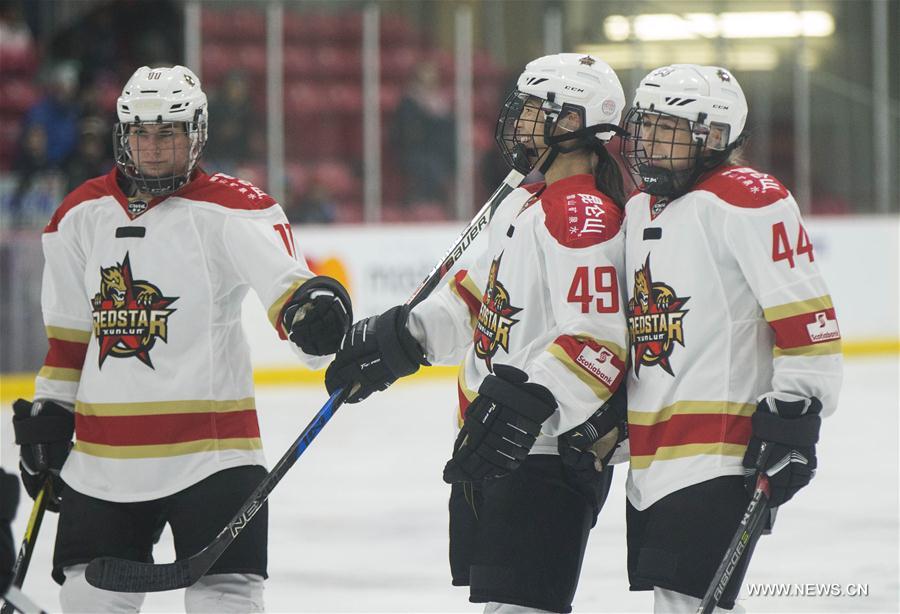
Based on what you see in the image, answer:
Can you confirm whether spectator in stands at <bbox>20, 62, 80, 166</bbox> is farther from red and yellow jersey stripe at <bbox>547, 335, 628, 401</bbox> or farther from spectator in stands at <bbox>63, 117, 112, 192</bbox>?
red and yellow jersey stripe at <bbox>547, 335, 628, 401</bbox>

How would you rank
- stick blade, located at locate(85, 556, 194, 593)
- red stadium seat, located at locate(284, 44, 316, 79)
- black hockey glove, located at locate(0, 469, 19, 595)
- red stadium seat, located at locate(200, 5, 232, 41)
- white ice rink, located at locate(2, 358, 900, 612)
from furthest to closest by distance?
red stadium seat, located at locate(284, 44, 316, 79), red stadium seat, located at locate(200, 5, 232, 41), white ice rink, located at locate(2, 358, 900, 612), stick blade, located at locate(85, 556, 194, 593), black hockey glove, located at locate(0, 469, 19, 595)

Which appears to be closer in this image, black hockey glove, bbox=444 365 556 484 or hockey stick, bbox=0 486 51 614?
black hockey glove, bbox=444 365 556 484

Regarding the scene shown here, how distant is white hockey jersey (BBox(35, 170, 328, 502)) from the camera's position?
2.52m

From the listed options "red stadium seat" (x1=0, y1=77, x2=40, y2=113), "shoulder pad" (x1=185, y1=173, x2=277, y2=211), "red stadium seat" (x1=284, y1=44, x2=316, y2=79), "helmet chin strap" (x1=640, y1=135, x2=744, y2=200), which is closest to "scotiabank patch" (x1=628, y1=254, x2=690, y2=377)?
"helmet chin strap" (x1=640, y1=135, x2=744, y2=200)

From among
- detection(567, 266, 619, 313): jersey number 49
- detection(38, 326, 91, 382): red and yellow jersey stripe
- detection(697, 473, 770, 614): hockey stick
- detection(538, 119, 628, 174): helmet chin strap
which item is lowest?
detection(697, 473, 770, 614): hockey stick

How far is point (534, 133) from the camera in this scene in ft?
8.20

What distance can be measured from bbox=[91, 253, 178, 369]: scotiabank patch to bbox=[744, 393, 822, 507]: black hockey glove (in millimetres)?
1030

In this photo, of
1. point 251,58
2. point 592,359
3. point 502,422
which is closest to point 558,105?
point 592,359

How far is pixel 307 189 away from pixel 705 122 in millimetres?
5725

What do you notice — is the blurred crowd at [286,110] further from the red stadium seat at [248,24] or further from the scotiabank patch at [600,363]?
the scotiabank patch at [600,363]

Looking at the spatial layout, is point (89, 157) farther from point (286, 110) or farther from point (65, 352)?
point (65, 352)

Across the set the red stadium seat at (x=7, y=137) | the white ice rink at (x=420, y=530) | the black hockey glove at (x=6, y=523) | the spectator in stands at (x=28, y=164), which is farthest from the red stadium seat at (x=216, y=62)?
the black hockey glove at (x=6, y=523)

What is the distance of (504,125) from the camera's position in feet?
8.27

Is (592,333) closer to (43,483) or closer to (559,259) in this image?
(559,259)
